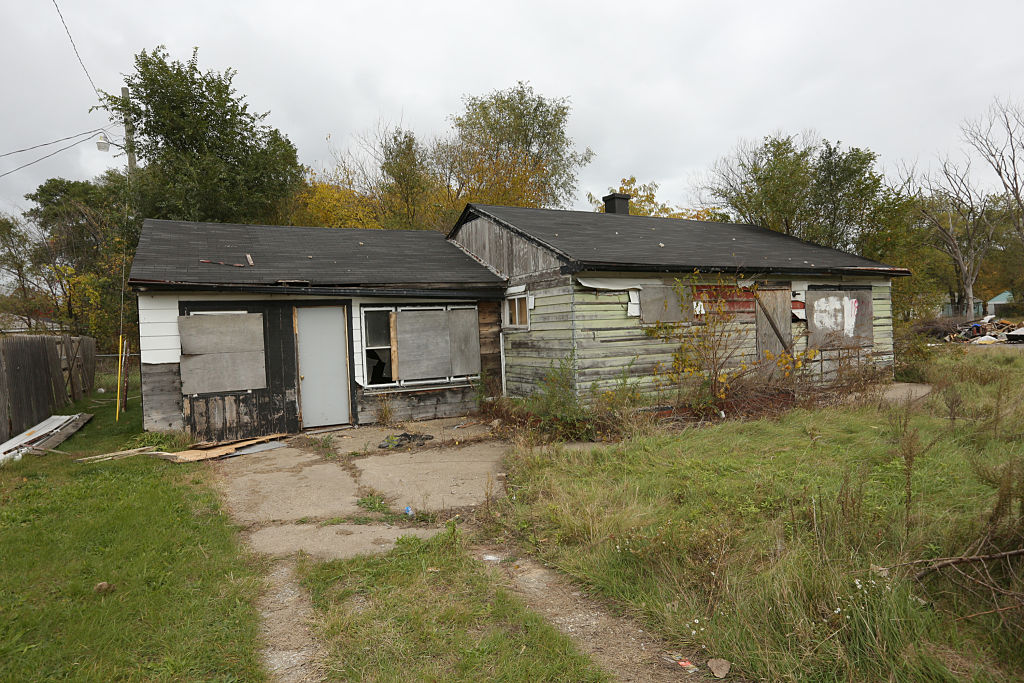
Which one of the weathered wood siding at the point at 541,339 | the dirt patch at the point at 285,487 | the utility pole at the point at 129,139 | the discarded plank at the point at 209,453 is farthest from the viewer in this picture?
the utility pole at the point at 129,139

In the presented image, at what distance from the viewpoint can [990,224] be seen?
1469 inches

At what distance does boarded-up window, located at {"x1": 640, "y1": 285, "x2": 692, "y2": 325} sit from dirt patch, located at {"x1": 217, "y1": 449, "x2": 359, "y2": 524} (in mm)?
5584

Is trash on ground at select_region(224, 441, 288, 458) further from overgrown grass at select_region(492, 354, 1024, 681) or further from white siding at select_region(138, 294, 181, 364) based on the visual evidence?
overgrown grass at select_region(492, 354, 1024, 681)

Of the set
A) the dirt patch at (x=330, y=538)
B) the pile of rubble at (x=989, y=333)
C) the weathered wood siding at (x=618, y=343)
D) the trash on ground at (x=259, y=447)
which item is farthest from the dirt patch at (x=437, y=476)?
the pile of rubble at (x=989, y=333)

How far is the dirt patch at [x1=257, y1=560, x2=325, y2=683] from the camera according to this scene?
2.92 meters

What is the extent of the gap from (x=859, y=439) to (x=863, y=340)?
6946 mm

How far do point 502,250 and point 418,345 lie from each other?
8.97 ft

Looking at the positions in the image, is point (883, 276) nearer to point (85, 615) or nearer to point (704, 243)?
point (704, 243)

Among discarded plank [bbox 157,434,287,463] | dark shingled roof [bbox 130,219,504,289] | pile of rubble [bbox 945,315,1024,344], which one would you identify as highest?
dark shingled roof [bbox 130,219,504,289]

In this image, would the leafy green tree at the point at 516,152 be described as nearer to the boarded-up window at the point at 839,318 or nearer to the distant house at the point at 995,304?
the boarded-up window at the point at 839,318

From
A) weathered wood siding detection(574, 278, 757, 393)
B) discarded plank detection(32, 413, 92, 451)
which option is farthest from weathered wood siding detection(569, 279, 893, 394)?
discarded plank detection(32, 413, 92, 451)

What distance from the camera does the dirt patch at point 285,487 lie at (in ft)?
18.6

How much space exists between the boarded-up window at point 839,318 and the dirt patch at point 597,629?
386 inches

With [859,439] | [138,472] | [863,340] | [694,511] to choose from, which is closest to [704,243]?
[863,340]
